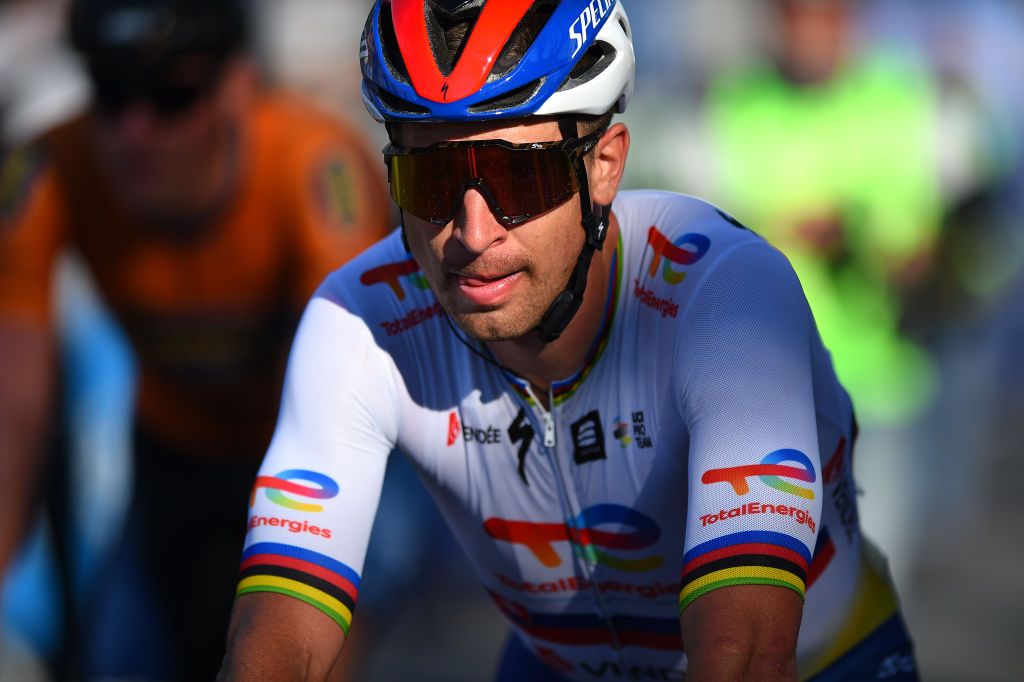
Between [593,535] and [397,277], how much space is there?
2.26 ft

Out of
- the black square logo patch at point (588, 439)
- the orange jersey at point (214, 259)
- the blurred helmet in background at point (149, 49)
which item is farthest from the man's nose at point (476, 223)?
the blurred helmet in background at point (149, 49)

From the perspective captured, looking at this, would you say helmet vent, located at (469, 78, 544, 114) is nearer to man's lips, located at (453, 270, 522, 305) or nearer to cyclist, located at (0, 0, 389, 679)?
man's lips, located at (453, 270, 522, 305)

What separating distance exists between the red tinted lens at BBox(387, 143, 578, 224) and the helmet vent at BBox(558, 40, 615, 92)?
14 centimetres

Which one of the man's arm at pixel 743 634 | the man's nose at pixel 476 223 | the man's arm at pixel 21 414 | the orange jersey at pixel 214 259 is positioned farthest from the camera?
the orange jersey at pixel 214 259

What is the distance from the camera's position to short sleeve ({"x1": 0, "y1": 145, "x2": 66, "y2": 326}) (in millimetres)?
5262

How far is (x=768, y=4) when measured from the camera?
35.5 feet

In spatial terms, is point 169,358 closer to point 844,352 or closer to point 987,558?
point 844,352

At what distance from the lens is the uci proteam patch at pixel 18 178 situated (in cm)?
534

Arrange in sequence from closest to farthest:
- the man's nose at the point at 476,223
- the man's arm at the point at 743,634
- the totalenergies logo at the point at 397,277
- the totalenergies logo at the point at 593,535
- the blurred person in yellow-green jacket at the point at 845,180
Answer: the man's arm at the point at 743,634, the man's nose at the point at 476,223, the totalenergies logo at the point at 593,535, the totalenergies logo at the point at 397,277, the blurred person in yellow-green jacket at the point at 845,180

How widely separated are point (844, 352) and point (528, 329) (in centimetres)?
423

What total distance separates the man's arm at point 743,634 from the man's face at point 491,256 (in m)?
0.68

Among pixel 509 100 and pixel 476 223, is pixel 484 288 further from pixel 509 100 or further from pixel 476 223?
pixel 509 100

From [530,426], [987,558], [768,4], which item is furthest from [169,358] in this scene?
[768,4]

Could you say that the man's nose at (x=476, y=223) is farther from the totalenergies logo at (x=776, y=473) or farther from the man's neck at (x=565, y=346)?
the totalenergies logo at (x=776, y=473)
